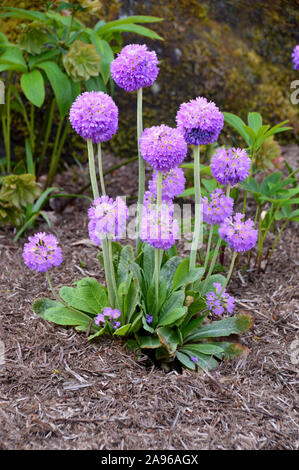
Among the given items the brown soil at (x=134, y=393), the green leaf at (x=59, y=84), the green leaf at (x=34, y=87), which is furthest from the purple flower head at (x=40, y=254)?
the green leaf at (x=59, y=84)

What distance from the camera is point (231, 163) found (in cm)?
195

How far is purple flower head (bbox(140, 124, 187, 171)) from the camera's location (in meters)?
1.74

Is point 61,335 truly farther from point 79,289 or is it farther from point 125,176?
point 125,176

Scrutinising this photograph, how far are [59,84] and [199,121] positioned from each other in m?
1.55

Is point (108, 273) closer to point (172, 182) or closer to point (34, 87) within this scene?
point (172, 182)

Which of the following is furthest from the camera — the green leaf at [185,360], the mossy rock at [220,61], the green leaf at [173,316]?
the mossy rock at [220,61]

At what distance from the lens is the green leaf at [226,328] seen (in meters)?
2.22

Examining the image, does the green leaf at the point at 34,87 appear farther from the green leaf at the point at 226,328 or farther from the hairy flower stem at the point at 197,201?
the green leaf at the point at 226,328

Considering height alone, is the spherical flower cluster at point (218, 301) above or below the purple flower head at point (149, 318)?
above

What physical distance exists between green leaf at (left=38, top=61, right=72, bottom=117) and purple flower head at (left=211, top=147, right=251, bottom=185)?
143 centimetres

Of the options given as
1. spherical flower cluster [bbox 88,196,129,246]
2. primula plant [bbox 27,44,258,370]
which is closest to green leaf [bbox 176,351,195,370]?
primula plant [bbox 27,44,258,370]

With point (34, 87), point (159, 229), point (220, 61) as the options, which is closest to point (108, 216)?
point (159, 229)

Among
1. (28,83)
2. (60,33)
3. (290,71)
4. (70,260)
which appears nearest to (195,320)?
(70,260)

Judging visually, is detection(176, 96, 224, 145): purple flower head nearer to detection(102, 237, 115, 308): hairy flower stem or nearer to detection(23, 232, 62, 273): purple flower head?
detection(102, 237, 115, 308): hairy flower stem
